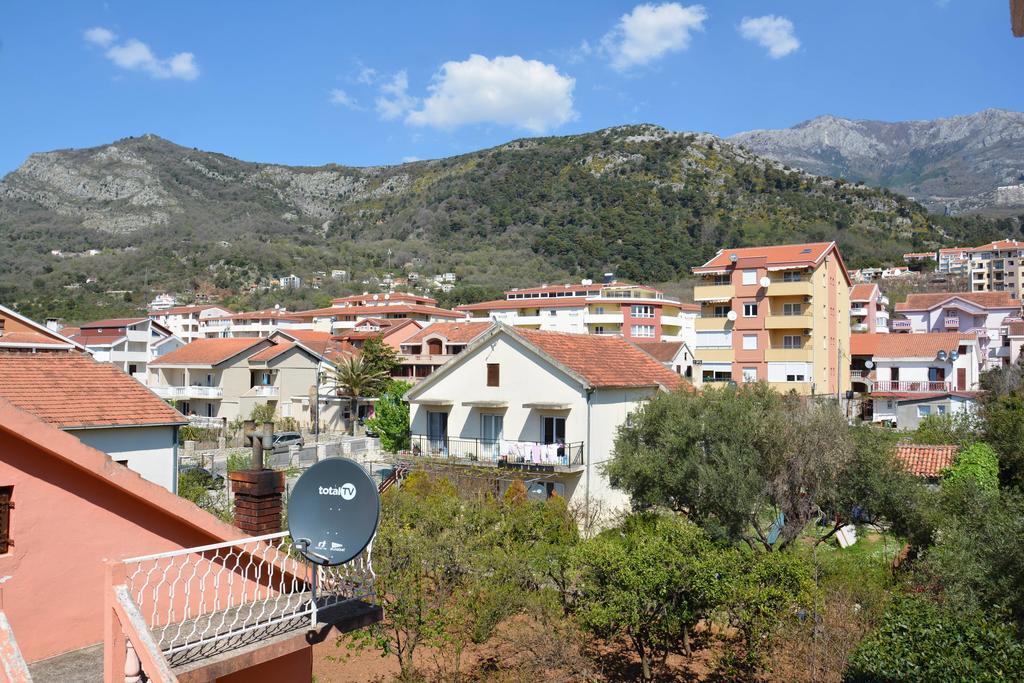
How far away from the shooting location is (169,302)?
106312 mm

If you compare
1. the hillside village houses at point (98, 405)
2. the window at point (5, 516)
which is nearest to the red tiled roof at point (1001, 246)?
the hillside village houses at point (98, 405)

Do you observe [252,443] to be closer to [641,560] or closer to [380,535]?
[380,535]

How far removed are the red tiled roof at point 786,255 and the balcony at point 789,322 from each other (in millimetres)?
3334

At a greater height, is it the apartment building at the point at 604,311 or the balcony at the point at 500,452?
the apartment building at the point at 604,311

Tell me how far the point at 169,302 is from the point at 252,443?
107799mm

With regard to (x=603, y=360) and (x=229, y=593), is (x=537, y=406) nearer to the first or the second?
(x=603, y=360)

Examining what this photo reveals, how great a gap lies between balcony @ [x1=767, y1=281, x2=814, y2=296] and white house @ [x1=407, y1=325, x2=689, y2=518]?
61.6 ft

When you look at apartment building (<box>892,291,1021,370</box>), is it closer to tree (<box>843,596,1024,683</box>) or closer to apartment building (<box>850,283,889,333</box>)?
apartment building (<box>850,283,889,333</box>)

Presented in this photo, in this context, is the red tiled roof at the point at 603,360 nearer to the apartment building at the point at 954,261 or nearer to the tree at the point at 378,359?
the tree at the point at 378,359

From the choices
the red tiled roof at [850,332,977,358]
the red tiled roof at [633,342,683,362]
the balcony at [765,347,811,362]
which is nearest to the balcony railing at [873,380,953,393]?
the red tiled roof at [850,332,977,358]

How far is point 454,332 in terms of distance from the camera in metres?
62.0

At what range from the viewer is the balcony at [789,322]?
44.9 m

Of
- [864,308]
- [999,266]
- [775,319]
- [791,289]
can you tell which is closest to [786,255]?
[791,289]

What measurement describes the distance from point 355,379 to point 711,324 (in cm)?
2568
